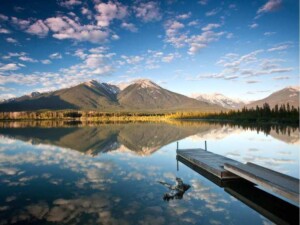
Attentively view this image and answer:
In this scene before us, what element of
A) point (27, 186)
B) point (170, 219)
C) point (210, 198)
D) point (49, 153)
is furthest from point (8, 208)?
point (49, 153)

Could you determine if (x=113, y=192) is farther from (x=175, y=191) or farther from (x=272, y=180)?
(x=272, y=180)

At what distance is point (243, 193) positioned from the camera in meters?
14.5

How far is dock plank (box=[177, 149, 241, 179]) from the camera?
17.1 m

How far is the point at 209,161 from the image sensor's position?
68.1ft

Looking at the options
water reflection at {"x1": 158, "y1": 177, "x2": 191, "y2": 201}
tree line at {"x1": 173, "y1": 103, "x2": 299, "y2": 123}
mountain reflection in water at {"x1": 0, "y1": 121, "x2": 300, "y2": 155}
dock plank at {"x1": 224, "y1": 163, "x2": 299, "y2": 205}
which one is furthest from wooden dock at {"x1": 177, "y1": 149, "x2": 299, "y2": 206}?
tree line at {"x1": 173, "y1": 103, "x2": 299, "y2": 123}

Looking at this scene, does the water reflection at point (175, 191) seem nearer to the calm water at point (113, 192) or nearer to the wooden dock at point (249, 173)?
the calm water at point (113, 192)

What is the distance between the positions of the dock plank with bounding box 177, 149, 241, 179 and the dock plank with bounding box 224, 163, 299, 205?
1047mm

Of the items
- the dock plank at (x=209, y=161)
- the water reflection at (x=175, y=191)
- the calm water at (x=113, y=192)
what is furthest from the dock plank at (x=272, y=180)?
the water reflection at (x=175, y=191)

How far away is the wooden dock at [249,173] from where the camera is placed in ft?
37.0

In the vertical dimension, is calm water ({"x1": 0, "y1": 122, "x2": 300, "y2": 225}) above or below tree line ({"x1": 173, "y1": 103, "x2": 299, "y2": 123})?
below

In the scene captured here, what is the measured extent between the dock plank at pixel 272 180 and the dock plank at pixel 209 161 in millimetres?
1047

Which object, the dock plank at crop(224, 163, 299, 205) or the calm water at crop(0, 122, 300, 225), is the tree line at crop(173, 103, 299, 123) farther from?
the dock plank at crop(224, 163, 299, 205)

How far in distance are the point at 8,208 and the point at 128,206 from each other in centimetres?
519

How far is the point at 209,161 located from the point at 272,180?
329 inches
